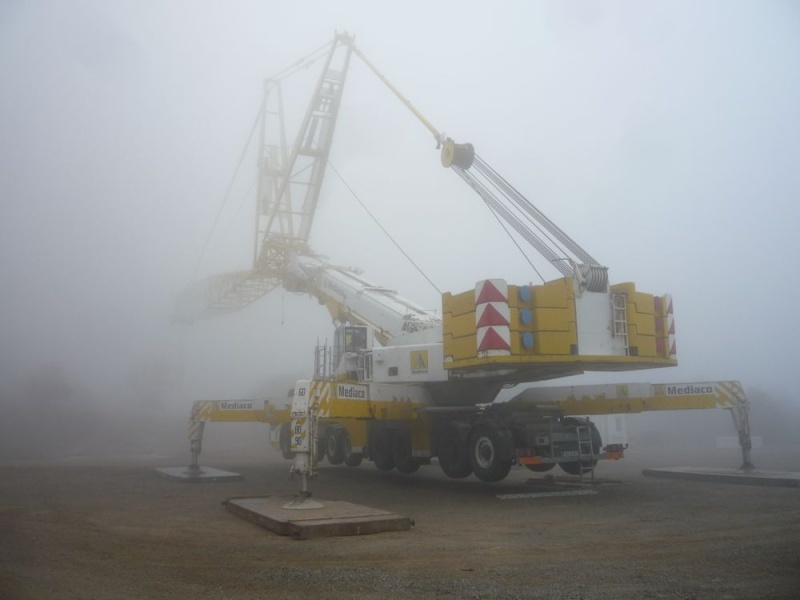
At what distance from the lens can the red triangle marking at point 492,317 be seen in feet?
35.2

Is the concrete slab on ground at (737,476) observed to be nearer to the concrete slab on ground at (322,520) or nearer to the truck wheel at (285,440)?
the concrete slab on ground at (322,520)

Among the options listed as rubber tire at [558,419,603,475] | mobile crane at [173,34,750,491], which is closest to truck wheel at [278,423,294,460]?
mobile crane at [173,34,750,491]

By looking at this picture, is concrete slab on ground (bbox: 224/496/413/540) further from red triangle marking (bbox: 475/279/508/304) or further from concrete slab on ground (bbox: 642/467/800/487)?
concrete slab on ground (bbox: 642/467/800/487)

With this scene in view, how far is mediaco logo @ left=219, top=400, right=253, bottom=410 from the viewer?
17000mm

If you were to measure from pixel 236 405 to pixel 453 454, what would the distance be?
21.0 feet

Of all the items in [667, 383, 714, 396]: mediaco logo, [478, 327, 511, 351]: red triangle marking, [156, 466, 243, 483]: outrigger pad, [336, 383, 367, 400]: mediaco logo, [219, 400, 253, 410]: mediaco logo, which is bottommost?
[156, 466, 243, 483]: outrigger pad

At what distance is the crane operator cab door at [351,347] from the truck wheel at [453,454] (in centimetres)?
318

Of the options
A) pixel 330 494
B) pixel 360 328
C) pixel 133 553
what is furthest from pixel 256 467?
pixel 133 553

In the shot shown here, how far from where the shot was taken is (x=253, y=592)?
539 cm

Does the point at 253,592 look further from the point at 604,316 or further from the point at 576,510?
the point at 604,316

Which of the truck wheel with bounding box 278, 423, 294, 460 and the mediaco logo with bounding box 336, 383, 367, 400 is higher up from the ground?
the mediaco logo with bounding box 336, 383, 367, 400

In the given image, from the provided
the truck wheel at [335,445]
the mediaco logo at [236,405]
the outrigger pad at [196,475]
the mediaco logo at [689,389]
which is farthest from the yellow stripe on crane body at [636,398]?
the outrigger pad at [196,475]

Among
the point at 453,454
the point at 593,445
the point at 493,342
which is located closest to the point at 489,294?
the point at 493,342

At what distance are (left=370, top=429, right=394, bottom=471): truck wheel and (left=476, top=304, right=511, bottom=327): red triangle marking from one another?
20.1 feet
